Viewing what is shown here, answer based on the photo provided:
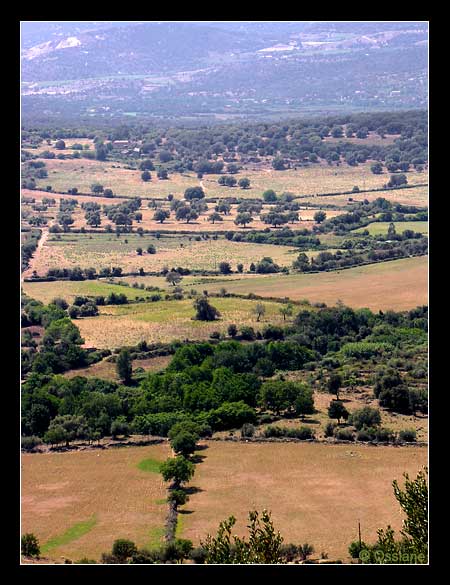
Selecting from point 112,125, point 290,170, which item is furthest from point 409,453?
point 112,125

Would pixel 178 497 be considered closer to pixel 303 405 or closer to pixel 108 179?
pixel 303 405

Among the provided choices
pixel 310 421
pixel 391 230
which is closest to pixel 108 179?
pixel 391 230

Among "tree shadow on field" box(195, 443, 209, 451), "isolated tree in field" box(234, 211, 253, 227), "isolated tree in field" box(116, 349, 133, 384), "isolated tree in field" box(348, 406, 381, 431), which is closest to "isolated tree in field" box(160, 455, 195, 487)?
"tree shadow on field" box(195, 443, 209, 451)

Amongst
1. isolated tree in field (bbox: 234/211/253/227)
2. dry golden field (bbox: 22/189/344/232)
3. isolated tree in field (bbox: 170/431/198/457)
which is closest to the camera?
isolated tree in field (bbox: 170/431/198/457)

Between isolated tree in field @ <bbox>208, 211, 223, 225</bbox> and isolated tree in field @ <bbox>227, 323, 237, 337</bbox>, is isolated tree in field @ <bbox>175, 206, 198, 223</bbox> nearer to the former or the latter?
isolated tree in field @ <bbox>208, 211, 223, 225</bbox>

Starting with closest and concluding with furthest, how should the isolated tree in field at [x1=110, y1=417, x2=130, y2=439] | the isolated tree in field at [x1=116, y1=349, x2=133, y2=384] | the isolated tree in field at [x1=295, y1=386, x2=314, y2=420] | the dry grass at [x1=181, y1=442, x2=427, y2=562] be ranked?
the dry grass at [x1=181, y1=442, x2=427, y2=562], the isolated tree in field at [x1=110, y1=417, x2=130, y2=439], the isolated tree in field at [x1=295, y1=386, x2=314, y2=420], the isolated tree in field at [x1=116, y1=349, x2=133, y2=384]

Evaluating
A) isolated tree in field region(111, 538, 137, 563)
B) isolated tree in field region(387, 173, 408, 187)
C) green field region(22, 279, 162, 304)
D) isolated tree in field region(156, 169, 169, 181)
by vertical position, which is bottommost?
isolated tree in field region(111, 538, 137, 563)

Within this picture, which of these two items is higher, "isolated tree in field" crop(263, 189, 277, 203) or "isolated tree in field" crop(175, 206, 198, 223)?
"isolated tree in field" crop(263, 189, 277, 203)
